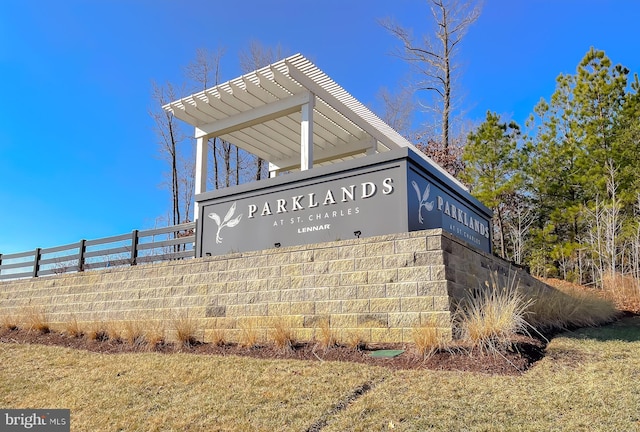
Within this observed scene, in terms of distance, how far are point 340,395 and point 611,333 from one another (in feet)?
14.7

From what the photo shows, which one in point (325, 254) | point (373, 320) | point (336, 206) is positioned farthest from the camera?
point (336, 206)

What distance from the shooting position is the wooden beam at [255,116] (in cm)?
1030

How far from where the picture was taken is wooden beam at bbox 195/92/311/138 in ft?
33.8

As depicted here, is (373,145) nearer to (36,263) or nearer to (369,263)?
(369,263)

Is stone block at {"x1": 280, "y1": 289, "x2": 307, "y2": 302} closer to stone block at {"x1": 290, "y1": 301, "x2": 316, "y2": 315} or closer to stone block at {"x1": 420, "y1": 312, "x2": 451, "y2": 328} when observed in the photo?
stone block at {"x1": 290, "y1": 301, "x2": 316, "y2": 315}

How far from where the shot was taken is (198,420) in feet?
12.8

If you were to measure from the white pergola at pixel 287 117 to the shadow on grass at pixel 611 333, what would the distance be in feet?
14.4

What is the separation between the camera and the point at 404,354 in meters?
5.16

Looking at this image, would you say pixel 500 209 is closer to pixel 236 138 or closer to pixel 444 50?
pixel 444 50

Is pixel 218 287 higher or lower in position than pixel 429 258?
lower

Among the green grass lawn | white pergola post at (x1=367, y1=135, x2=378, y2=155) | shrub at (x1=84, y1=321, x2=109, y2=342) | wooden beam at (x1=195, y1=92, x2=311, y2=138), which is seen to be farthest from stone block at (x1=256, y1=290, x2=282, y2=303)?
white pergola post at (x1=367, y1=135, x2=378, y2=155)

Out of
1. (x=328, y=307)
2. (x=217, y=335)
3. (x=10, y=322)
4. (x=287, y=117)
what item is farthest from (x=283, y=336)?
(x=10, y=322)

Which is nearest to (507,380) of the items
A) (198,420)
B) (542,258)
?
(198,420)

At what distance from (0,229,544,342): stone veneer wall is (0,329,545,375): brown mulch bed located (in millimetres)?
369
